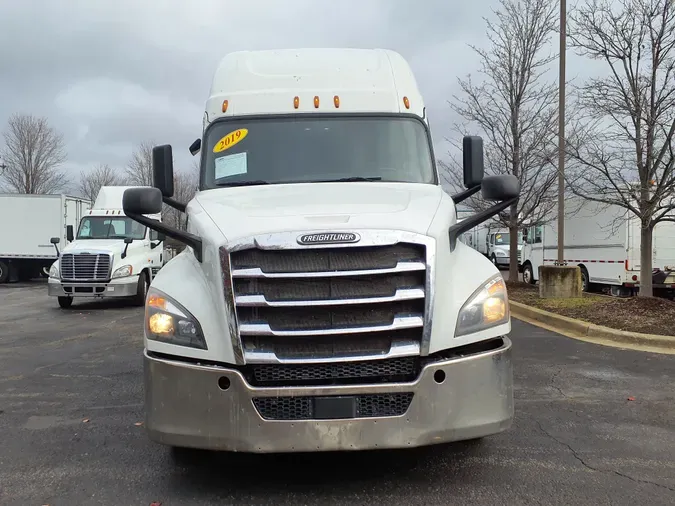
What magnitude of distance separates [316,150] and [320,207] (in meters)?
1.28

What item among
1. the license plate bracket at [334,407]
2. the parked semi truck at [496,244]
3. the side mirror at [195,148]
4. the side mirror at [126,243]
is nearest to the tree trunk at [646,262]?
the side mirror at [195,148]

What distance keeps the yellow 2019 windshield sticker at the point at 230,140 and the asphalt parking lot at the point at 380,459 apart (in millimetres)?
2473

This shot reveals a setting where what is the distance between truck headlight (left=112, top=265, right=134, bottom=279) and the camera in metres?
13.3

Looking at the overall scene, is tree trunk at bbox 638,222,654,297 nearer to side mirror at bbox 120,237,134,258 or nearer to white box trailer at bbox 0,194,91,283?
side mirror at bbox 120,237,134,258

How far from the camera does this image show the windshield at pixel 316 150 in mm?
4723

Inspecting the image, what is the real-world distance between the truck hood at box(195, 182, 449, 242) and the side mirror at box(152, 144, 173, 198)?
594 mm

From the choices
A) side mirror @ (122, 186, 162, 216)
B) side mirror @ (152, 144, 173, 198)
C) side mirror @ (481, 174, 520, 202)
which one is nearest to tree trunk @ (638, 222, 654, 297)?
side mirror @ (481, 174, 520, 202)

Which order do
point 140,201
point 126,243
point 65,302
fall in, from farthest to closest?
point 65,302 < point 126,243 < point 140,201

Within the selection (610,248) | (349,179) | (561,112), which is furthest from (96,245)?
(610,248)

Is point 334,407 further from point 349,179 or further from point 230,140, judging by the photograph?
point 230,140

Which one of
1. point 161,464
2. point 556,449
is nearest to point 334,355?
point 161,464

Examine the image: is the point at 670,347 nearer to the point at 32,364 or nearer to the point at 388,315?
the point at 388,315

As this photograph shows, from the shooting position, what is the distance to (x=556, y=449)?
13.3 feet

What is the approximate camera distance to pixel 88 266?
13.2 m
